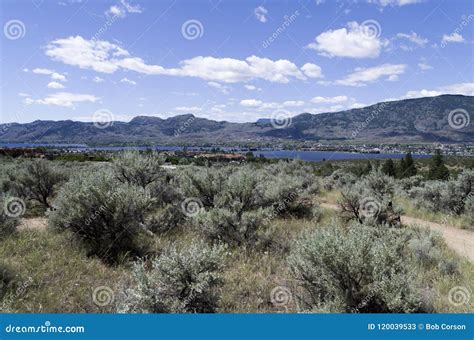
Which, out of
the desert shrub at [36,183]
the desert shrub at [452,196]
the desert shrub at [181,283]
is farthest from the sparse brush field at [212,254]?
the desert shrub at [452,196]

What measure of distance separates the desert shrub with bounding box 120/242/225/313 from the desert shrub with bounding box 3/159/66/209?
10952 millimetres

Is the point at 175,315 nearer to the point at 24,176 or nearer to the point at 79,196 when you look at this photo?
the point at 79,196

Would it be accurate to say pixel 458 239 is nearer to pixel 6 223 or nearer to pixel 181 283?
pixel 181 283

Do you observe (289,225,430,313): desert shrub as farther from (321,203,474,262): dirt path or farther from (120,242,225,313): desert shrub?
(321,203,474,262): dirt path

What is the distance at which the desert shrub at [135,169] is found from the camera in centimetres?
1191

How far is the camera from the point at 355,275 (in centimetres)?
457

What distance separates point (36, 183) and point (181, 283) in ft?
39.7

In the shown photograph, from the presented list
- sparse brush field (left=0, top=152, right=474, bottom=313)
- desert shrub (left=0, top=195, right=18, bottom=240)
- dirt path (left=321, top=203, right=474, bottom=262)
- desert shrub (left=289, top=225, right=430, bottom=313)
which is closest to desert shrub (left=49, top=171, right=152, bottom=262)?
sparse brush field (left=0, top=152, right=474, bottom=313)

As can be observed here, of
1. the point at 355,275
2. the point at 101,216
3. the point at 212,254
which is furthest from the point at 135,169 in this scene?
the point at 355,275

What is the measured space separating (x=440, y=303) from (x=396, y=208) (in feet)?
23.7

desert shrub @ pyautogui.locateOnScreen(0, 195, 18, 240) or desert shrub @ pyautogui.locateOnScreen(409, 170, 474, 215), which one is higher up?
desert shrub @ pyautogui.locateOnScreen(0, 195, 18, 240)

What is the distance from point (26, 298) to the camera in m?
4.78

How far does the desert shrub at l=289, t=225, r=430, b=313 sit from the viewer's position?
426cm

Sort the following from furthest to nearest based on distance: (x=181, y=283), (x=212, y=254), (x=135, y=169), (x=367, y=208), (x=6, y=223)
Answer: (x=135, y=169)
(x=367, y=208)
(x=6, y=223)
(x=212, y=254)
(x=181, y=283)
